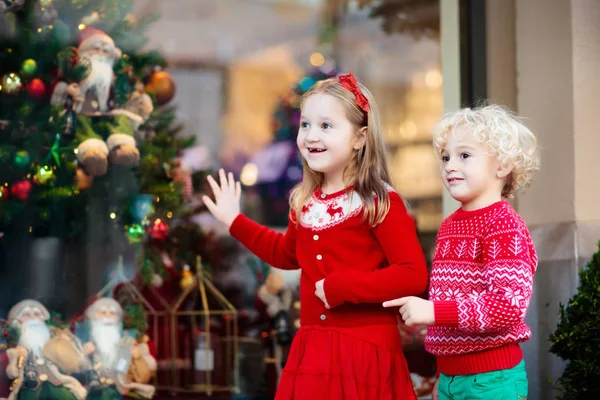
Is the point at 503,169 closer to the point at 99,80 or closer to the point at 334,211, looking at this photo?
the point at 334,211

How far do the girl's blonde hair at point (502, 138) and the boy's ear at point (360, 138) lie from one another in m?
0.25

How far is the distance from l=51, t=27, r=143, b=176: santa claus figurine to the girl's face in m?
1.51

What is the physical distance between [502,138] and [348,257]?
647mm

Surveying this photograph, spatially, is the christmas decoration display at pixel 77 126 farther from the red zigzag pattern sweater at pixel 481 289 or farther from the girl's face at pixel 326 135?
the red zigzag pattern sweater at pixel 481 289

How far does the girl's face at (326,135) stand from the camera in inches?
124

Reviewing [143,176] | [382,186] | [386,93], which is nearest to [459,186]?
[382,186]

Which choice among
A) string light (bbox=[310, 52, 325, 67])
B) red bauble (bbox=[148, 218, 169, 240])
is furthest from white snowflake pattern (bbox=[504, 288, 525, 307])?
string light (bbox=[310, 52, 325, 67])

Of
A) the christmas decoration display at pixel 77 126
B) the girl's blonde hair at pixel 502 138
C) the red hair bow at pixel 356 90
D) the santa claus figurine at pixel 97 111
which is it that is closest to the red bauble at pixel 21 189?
the christmas decoration display at pixel 77 126

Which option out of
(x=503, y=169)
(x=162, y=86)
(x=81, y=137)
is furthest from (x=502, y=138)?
(x=162, y=86)

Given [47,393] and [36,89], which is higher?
[36,89]

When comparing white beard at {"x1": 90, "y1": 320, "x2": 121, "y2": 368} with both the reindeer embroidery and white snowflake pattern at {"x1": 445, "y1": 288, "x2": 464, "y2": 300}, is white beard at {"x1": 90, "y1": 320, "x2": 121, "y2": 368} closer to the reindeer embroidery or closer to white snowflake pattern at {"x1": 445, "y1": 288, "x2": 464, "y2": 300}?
the reindeer embroidery

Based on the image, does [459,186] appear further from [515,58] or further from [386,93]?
[386,93]

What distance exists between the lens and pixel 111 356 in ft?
14.3

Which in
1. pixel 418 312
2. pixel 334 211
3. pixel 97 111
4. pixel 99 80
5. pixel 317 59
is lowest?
pixel 418 312
